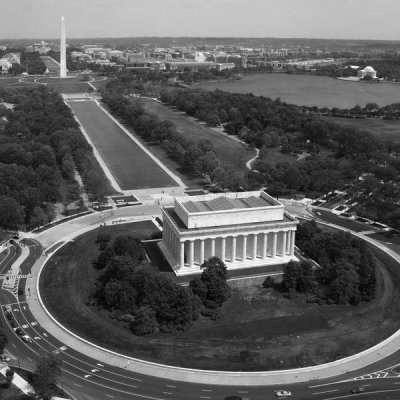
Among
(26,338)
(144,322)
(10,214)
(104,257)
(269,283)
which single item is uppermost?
(10,214)

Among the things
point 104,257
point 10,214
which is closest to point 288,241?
point 104,257

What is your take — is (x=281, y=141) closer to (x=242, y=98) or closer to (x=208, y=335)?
(x=242, y=98)

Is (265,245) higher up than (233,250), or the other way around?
(265,245)

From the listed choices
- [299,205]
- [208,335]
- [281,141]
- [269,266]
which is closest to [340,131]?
[281,141]

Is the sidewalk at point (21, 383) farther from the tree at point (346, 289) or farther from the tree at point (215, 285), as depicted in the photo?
the tree at point (346, 289)

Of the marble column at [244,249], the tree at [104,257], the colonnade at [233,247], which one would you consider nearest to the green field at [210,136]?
the colonnade at [233,247]

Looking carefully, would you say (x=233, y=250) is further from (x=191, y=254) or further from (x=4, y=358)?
(x=4, y=358)
